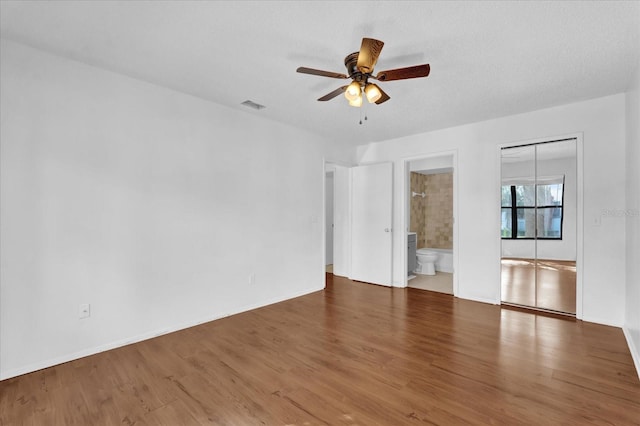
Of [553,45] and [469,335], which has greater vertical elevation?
[553,45]

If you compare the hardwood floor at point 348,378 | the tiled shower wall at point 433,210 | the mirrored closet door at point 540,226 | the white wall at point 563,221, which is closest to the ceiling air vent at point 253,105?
the hardwood floor at point 348,378

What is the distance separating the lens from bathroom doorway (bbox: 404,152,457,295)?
234 inches

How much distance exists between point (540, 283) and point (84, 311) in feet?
16.1

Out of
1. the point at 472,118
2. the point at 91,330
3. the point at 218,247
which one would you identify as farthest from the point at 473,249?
the point at 91,330

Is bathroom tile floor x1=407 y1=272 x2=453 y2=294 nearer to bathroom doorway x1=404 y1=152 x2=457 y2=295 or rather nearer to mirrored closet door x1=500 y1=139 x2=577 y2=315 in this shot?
bathroom doorway x1=404 y1=152 x2=457 y2=295

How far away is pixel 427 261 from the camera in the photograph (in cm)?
596

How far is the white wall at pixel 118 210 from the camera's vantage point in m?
2.31

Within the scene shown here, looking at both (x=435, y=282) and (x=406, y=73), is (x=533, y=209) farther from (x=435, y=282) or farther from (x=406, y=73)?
(x=406, y=73)

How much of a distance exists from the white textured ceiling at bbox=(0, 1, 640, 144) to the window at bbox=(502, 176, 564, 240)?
105cm

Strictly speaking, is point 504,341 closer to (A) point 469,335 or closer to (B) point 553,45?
(A) point 469,335

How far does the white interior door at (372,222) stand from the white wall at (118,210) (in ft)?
5.80

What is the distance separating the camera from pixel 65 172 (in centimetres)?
250

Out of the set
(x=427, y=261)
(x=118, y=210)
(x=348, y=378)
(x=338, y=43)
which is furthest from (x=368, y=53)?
(x=427, y=261)

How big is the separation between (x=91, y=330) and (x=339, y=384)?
216 centimetres
